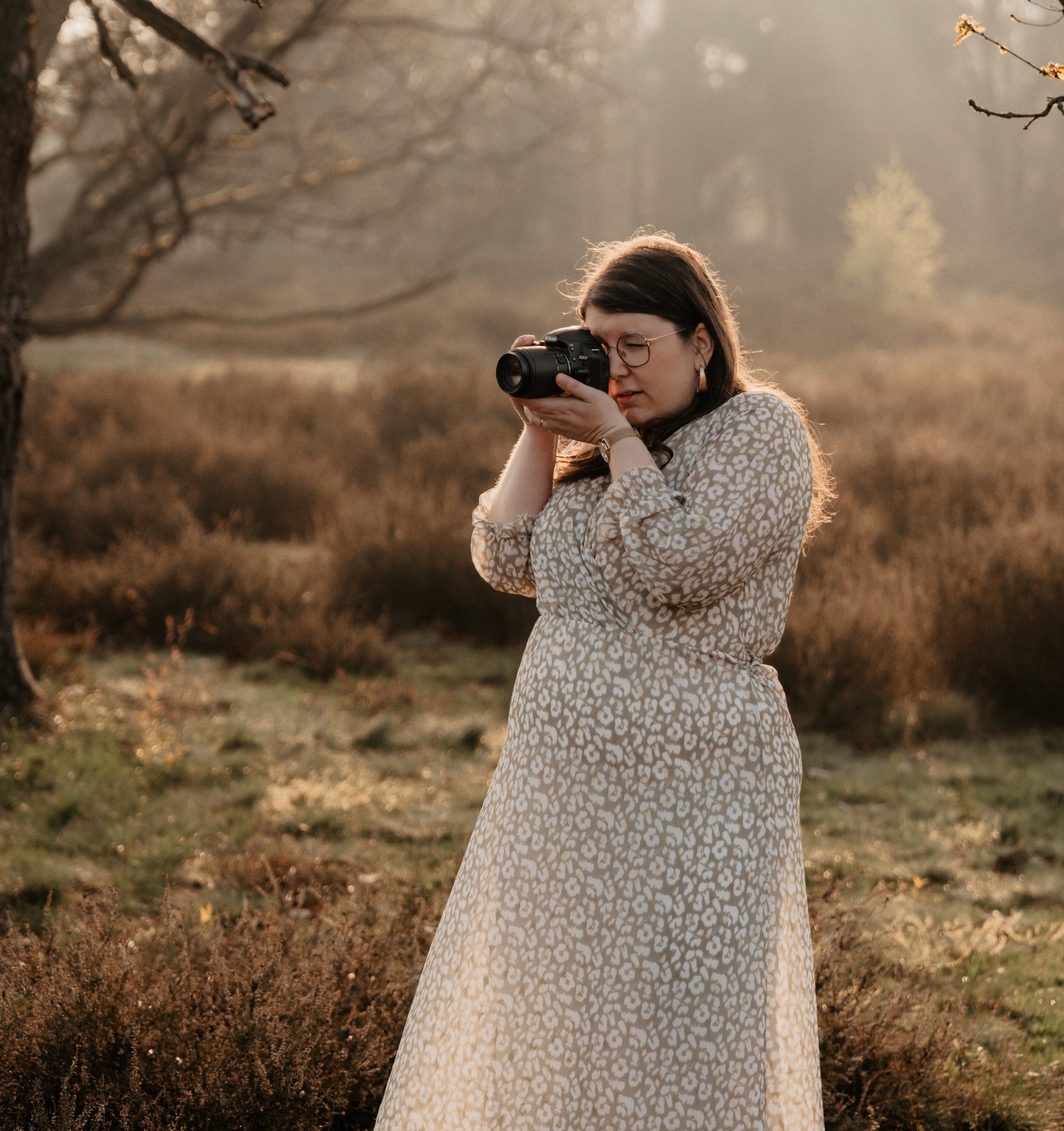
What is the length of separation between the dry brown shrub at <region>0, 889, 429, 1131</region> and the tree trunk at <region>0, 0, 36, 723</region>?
2.18m

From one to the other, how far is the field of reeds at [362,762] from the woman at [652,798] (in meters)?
0.65

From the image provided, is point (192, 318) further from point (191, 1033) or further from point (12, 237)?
point (191, 1033)

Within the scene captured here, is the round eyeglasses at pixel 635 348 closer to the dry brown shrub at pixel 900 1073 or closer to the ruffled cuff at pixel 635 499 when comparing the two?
the ruffled cuff at pixel 635 499

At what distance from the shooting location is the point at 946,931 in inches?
138

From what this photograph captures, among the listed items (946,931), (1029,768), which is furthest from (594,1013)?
(1029,768)

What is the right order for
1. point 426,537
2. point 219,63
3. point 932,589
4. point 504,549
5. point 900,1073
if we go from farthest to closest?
1. point 426,537
2. point 932,589
3. point 219,63
4. point 900,1073
5. point 504,549

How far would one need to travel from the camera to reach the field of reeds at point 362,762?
231cm

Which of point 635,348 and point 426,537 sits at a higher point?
point 635,348

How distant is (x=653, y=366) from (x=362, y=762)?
3437mm

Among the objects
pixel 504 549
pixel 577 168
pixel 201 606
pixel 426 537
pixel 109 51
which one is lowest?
pixel 201 606

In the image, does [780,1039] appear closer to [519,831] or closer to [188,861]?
[519,831]

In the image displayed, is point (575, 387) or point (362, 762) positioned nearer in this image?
point (575, 387)

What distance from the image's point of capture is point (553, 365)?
1.74 m

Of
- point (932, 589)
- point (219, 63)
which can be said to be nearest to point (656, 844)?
point (219, 63)
